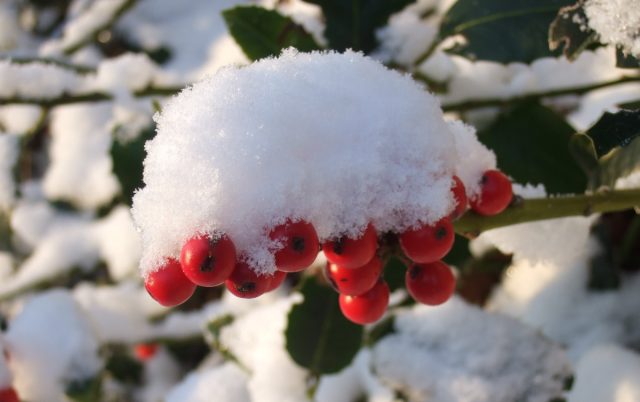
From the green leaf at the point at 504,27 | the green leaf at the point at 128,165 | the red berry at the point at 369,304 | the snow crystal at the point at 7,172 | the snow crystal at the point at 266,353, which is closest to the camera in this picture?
the red berry at the point at 369,304

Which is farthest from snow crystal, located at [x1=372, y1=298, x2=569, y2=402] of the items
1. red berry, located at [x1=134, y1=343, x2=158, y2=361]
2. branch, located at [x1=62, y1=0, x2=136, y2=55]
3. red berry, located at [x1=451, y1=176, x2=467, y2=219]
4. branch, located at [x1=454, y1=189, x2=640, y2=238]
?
branch, located at [x1=62, y1=0, x2=136, y2=55]

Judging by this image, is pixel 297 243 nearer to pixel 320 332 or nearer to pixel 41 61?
pixel 320 332

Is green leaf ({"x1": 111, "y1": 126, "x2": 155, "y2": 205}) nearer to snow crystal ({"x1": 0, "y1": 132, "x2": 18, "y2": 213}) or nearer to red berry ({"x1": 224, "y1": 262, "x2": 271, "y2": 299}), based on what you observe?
snow crystal ({"x1": 0, "y1": 132, "x2": 18, "y2": 213})

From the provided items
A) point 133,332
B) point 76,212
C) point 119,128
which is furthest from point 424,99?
point 76,212

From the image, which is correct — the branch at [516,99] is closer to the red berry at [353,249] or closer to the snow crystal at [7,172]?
Result: the red berry at [353,249]

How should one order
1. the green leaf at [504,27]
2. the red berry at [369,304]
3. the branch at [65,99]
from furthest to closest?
the branch at [65,99], the green leaf at [504,27], the red berry at [369,304]

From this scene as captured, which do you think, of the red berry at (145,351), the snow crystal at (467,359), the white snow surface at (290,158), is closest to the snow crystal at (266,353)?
the snow crystal at (467,359)

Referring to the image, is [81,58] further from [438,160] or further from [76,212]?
[438,160]
